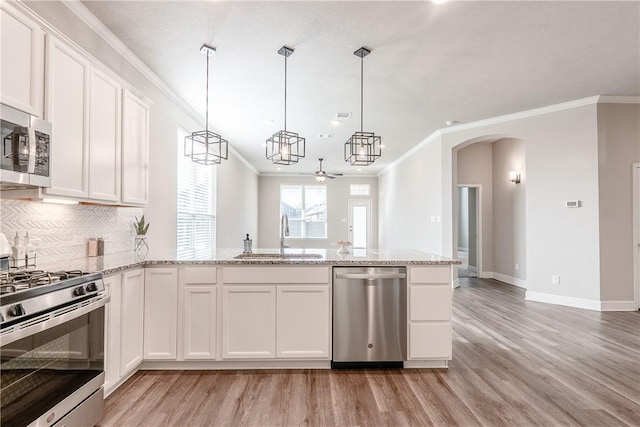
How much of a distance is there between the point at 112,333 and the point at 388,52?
330 centimetres

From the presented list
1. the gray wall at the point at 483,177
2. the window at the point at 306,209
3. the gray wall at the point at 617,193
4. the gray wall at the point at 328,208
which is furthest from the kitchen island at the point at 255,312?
the window at the point at 306,209

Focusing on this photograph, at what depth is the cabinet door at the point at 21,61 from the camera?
1675 millimetres

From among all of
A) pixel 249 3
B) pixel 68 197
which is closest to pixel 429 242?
pixel 249 3

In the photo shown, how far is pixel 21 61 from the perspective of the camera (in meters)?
1.77

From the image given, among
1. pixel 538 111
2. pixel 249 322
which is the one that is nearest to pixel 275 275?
pixel 249 322

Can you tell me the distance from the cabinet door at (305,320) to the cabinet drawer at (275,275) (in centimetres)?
7

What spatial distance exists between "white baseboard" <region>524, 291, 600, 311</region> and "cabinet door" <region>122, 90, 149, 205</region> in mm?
5489

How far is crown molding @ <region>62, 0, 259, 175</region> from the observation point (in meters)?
2.53

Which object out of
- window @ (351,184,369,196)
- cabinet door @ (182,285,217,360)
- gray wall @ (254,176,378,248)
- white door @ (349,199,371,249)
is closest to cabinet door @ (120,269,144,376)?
cabinet door @ (182,285,217,360)

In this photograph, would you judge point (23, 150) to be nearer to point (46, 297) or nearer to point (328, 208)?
point (46, 297)

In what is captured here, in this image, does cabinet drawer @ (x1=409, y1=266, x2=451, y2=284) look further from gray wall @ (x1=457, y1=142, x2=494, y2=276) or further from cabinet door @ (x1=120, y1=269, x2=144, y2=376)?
gray wall @ (x1=457, y1=142, x2=494, y2=276)

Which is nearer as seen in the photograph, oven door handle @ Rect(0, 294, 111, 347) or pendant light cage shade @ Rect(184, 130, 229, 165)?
oven door handle @ Rect(0, 294, 111, 347)

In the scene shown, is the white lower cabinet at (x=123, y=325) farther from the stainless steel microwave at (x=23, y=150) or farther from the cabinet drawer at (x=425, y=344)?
the cabinet drawer at (x=425, y=344)

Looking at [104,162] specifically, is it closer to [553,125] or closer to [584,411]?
[584,411]
